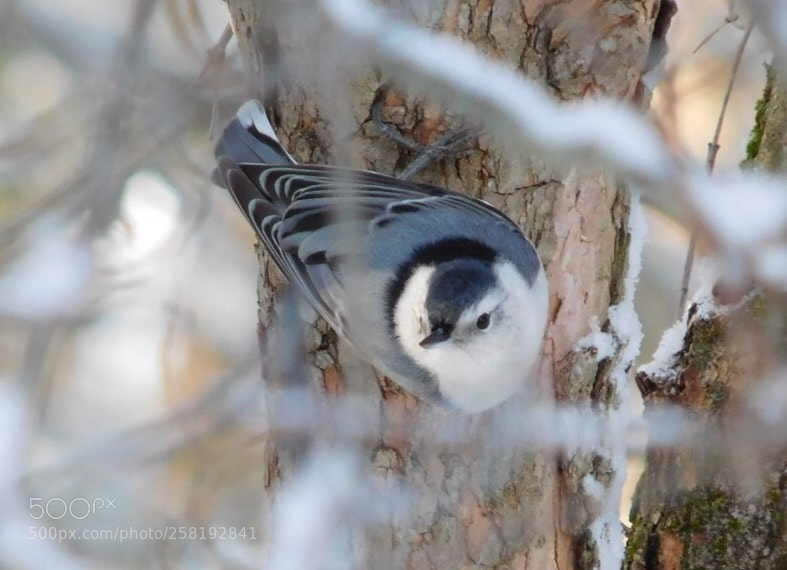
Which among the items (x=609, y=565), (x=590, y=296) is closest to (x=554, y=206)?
(x=590, y=296)

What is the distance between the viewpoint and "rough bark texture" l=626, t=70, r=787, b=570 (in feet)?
4.35

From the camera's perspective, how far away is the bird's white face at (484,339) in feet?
5.01

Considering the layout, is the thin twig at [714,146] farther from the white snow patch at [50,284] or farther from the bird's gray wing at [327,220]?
the white snow patch at [50,284]

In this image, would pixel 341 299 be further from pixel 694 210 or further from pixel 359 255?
pixel 694 210

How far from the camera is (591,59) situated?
4.86ft

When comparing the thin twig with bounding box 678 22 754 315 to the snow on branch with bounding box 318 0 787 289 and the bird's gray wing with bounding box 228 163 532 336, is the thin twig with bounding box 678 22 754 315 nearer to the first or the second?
the bird's gray wing with bounding box 228 163 532 336

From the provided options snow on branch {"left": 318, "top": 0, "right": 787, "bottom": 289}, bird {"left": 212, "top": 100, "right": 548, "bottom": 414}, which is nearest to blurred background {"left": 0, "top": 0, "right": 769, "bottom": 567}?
snow on branch {"left": 318, "top": 0, "right": 787, "bottom": 289}

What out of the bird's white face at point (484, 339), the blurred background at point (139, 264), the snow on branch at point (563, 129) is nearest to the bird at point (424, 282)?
the bird's white face at point (484, 339)

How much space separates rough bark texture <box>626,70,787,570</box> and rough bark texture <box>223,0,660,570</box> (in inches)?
5.8

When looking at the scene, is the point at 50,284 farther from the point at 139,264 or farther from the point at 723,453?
the point at 723,453

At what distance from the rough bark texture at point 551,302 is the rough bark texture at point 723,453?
147 millimetres

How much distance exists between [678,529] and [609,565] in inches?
7.6

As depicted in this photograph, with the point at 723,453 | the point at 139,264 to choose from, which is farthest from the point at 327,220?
the point at 723,453

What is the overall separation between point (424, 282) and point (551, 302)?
214 millimetres
